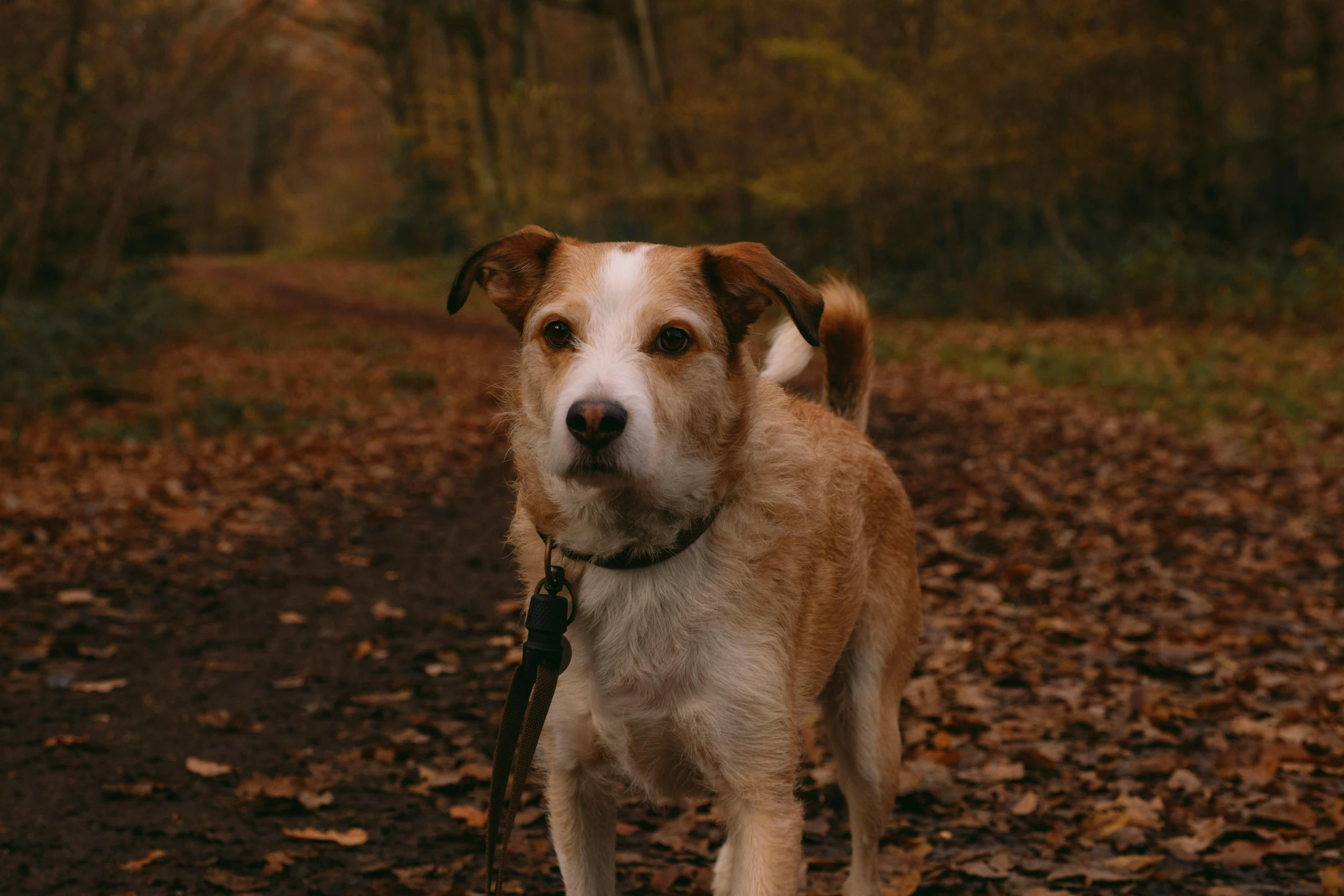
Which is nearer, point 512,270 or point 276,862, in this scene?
point 512,270

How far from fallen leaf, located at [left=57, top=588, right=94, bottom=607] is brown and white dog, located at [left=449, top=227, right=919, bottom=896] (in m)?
4.82

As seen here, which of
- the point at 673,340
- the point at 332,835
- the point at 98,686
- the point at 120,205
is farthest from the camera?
the point at 120,205

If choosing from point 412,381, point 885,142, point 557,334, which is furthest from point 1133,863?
point 885,142

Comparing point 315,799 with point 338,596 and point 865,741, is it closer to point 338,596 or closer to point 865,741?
point 865,741

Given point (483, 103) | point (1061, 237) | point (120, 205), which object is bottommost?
point (1061, 237)

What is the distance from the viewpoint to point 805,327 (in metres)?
2.94

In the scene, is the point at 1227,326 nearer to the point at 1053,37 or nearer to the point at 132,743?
the point at 1053,37

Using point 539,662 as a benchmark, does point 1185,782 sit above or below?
below

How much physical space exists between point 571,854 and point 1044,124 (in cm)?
1943

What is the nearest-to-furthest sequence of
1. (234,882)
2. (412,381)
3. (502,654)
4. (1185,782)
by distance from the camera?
(234,882) < (1185,782) < (502,654) < (412,381)

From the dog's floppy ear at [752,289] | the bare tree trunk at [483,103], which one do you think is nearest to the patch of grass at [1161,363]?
the dog's floppy ear at [752,289]

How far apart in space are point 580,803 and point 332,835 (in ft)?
5.28

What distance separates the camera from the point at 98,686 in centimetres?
554

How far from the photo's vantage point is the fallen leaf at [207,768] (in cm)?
466
